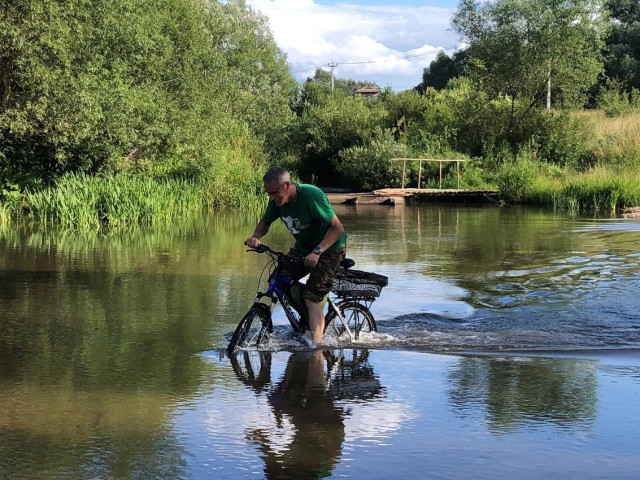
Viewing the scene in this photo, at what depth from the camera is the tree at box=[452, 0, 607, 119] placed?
4094cm

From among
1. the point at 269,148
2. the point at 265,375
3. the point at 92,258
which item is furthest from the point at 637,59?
the point at 265,375

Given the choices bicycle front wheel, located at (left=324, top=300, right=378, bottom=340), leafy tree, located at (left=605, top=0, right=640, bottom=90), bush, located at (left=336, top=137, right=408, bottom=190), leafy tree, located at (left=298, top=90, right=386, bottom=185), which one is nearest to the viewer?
bicycle front wheel, located at (left=324, top=300, right=378, bottom=340)

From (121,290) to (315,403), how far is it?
623 cm

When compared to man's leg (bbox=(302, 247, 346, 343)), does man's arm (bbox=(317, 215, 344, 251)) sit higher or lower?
higher

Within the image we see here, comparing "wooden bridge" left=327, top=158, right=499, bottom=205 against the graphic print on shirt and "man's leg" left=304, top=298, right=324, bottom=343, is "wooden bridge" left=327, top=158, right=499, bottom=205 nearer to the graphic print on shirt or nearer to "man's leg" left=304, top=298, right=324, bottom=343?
"man's leg" left=304, top=298, right=324, bottom=343

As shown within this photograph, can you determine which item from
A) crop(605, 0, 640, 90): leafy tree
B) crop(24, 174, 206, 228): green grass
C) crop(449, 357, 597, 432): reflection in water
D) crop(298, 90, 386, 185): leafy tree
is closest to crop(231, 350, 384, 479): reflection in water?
crop(449, 357, 597, 432): reflection in water

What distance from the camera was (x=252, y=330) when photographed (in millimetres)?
8141

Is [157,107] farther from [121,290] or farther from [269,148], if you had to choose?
[269,148]

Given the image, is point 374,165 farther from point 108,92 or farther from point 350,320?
point 350,320

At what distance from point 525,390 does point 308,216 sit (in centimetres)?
251

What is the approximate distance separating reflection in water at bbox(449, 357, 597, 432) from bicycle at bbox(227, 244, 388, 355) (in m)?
1.19

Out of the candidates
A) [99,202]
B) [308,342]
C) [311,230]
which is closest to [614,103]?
[99,202]

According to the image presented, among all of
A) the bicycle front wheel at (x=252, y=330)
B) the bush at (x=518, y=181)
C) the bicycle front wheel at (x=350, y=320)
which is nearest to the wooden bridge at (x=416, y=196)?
the bush at (x=518, y=181)

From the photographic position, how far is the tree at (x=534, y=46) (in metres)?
40.9
